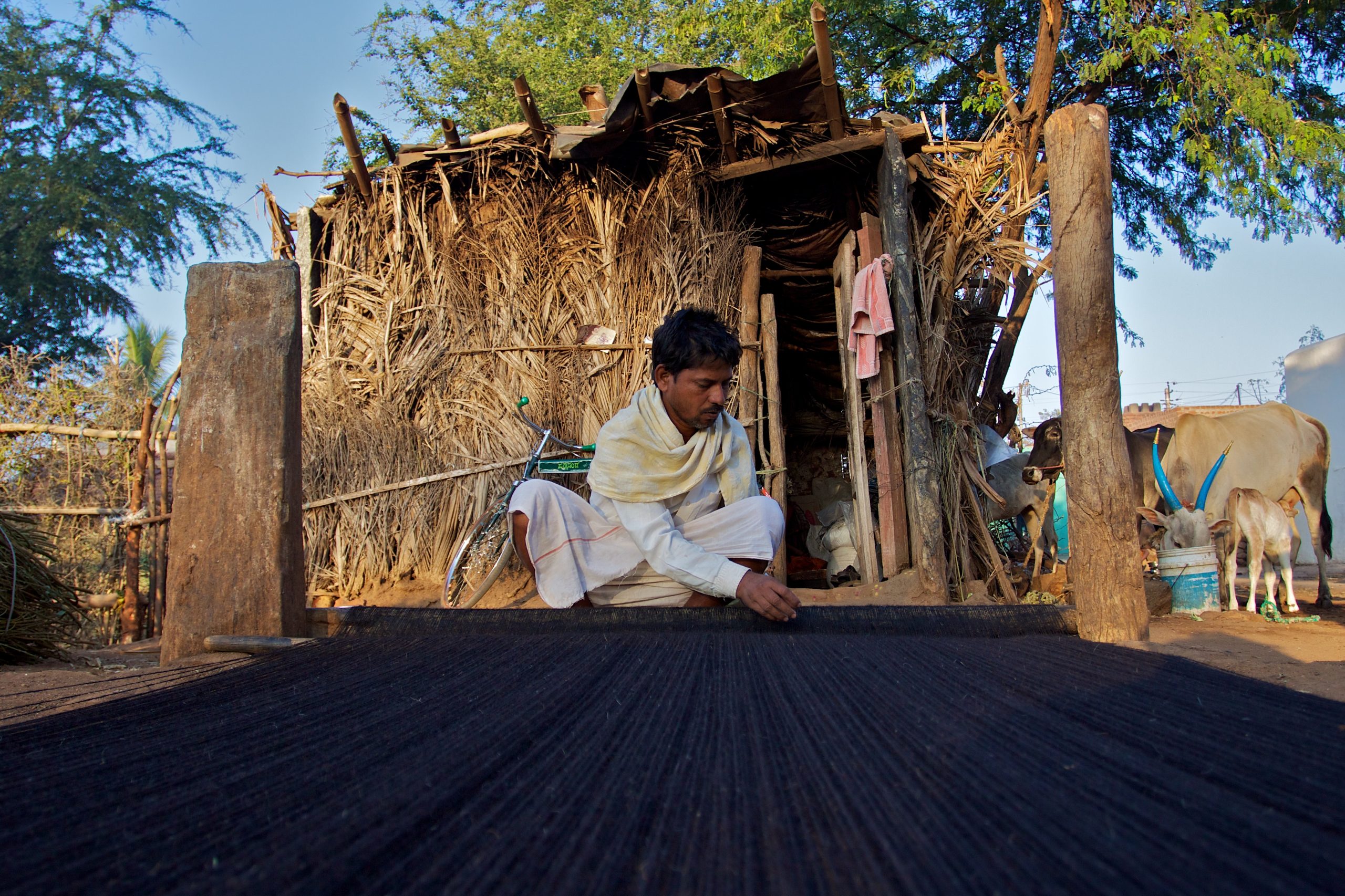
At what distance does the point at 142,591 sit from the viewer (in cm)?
622

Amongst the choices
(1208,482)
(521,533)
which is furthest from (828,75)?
(1208,482)

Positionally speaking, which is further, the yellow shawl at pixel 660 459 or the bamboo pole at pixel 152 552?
the bamboo pole at pixel 152 552

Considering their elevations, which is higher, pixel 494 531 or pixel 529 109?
pixel 529 109

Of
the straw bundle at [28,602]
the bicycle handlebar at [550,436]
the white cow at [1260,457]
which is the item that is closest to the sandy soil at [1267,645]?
the white cow at [1260,457]

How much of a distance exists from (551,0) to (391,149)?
12.8 m

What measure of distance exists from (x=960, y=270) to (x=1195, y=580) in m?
2.60

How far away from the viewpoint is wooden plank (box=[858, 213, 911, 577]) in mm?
4922

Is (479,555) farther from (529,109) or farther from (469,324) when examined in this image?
(529,109)

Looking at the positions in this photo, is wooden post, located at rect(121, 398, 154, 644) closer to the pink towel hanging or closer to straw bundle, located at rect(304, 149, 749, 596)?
straw bundle, located at rect(304, 149, 749, 596)

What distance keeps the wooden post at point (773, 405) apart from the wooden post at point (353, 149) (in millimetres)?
3007

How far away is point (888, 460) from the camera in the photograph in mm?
4953

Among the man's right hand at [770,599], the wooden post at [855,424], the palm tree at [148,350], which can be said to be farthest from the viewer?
the palm tree at [148,350]

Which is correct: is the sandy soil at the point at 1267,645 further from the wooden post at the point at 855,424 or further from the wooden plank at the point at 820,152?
the wooden plank at the point at 820,152

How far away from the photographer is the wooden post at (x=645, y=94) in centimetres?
464
